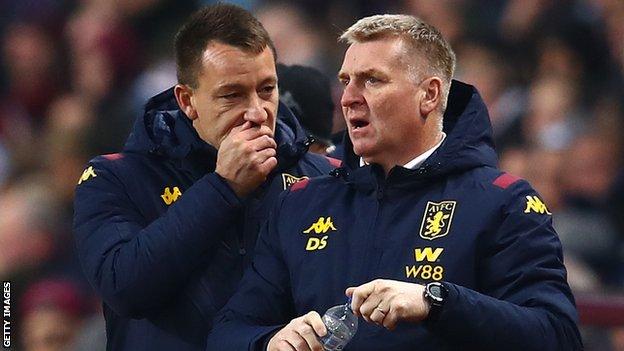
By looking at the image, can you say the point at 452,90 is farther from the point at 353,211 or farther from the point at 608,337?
the point at 608,337

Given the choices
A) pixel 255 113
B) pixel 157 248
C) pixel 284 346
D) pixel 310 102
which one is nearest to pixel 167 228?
pixel 157 248

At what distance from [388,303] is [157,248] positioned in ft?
2.26

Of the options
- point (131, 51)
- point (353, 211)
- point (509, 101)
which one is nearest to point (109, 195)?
point (353, 211)

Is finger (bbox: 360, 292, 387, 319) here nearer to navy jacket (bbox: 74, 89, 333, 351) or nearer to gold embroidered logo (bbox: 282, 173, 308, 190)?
navy jacket (bbox: 74, 89, 333, 351)

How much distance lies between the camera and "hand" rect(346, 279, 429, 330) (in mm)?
2451

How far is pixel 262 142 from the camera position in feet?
9.87

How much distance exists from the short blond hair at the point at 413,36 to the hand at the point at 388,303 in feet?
1.99

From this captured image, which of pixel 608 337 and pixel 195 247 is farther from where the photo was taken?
pixel 608 337

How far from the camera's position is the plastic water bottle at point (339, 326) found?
2.63 m

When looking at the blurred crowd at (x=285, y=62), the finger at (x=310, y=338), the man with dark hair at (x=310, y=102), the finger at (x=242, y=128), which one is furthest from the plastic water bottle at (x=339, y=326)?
the blurred crowd at (x=285, y=62)

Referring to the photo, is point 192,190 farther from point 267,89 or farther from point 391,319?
point 391,319

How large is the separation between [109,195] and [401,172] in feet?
2.58

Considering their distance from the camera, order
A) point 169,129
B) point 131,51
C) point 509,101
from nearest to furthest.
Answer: point 169,129, point 509,101, point 131,51

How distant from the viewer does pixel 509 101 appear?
627 cm
